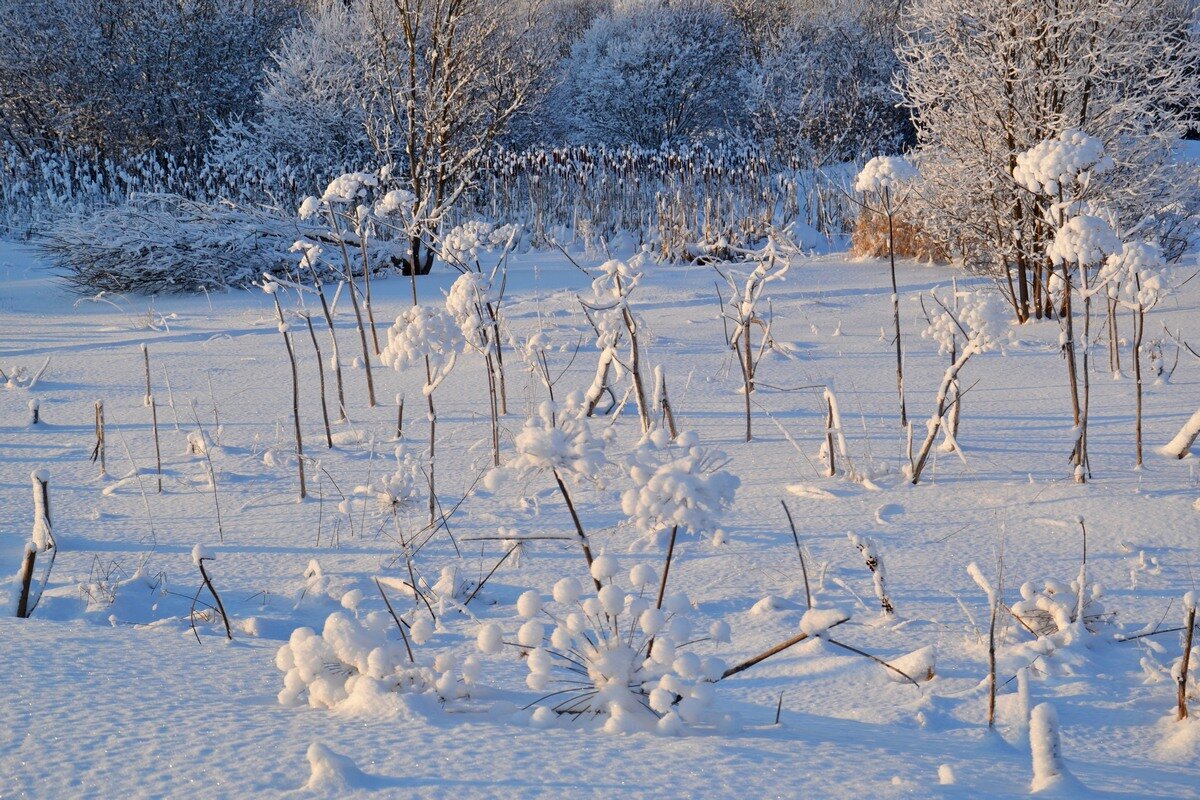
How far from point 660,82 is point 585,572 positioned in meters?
18.7

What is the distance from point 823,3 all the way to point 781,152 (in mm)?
8230

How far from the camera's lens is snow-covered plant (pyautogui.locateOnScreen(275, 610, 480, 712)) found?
136cm

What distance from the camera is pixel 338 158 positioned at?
1427 cm

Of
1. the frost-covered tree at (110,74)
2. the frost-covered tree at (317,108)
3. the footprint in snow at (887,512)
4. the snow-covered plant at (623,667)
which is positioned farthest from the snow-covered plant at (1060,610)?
the frost-covered tree at (110,74)

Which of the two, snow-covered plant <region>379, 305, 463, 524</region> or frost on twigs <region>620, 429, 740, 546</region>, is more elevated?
snow-covered plant <region>379, 305, 463, 524</region>

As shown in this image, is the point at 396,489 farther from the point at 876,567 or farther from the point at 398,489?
the point at 876,567

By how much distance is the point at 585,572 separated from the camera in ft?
7.73

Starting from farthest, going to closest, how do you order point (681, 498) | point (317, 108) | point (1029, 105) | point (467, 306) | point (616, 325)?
point (317, 108)
point (1029, 105)
point (616, 325)
point (467, 306)
point (681, 498)

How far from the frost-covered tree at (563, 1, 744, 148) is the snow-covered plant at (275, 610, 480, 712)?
1895 cm

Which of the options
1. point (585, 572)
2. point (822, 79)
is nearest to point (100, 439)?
point (585, 572)

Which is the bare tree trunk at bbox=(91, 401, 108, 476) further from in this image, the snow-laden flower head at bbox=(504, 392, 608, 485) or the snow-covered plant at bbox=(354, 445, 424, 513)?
the snow-laden flower head at bbox=(504, 392, 608, 485)

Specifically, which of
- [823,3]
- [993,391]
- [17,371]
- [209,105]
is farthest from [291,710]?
[823,3]

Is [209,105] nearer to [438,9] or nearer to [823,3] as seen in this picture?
[438,9]

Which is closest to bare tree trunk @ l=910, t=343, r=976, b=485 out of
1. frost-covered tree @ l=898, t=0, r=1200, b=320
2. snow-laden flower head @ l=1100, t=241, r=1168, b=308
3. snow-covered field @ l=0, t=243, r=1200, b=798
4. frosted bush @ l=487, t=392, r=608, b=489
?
snow-covered field @ l=0, t=243, r=1200, b=798
